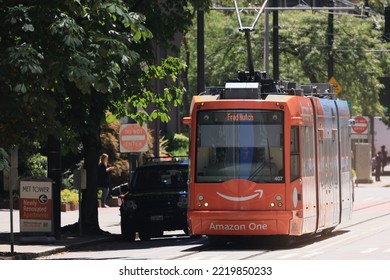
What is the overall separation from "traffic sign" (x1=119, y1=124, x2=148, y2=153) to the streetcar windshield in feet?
31.9

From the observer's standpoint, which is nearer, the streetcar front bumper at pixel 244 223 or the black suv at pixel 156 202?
the streetcar front bumper at pixel 244 223

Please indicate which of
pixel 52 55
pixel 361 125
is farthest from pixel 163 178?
pixel 361 125

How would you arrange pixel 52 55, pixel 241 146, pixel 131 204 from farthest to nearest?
pixel 131 204, pixel 241 146, pixel 52 55

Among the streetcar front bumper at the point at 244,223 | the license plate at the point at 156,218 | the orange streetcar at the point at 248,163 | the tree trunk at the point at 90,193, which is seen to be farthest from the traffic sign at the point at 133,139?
the streetcar front bumper at the point at 244,223

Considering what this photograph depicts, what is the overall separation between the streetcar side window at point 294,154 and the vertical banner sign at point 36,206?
536 centimetres

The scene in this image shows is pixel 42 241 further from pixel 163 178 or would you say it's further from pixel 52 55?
pixel 52 55

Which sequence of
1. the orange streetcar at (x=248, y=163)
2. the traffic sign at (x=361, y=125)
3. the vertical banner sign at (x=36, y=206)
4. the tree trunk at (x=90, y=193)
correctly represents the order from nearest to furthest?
1. the orange streetcar at (x=248, y=163)
2. the vertical banner sign at (x=36, y=206)
3. the tree trunk at (x=90, y=193)
4. the traffic sign at (x=361, y=125)

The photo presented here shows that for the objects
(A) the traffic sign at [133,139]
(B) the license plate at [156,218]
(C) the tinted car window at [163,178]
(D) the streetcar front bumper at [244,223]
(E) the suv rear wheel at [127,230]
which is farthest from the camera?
(A) the traffic sign at [133,139]

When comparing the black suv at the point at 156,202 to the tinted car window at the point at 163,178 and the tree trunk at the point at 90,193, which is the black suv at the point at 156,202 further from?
the tree trunk at the point at 90,193

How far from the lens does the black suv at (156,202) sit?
3016 cm

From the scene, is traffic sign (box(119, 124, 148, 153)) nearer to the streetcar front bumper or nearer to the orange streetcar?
Answer: the orange streetcar

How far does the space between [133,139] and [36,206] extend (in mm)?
8009

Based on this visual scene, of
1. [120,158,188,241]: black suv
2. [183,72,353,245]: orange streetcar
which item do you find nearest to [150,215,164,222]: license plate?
[120,158,188,241]: black suv

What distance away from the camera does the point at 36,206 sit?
91.4ft
